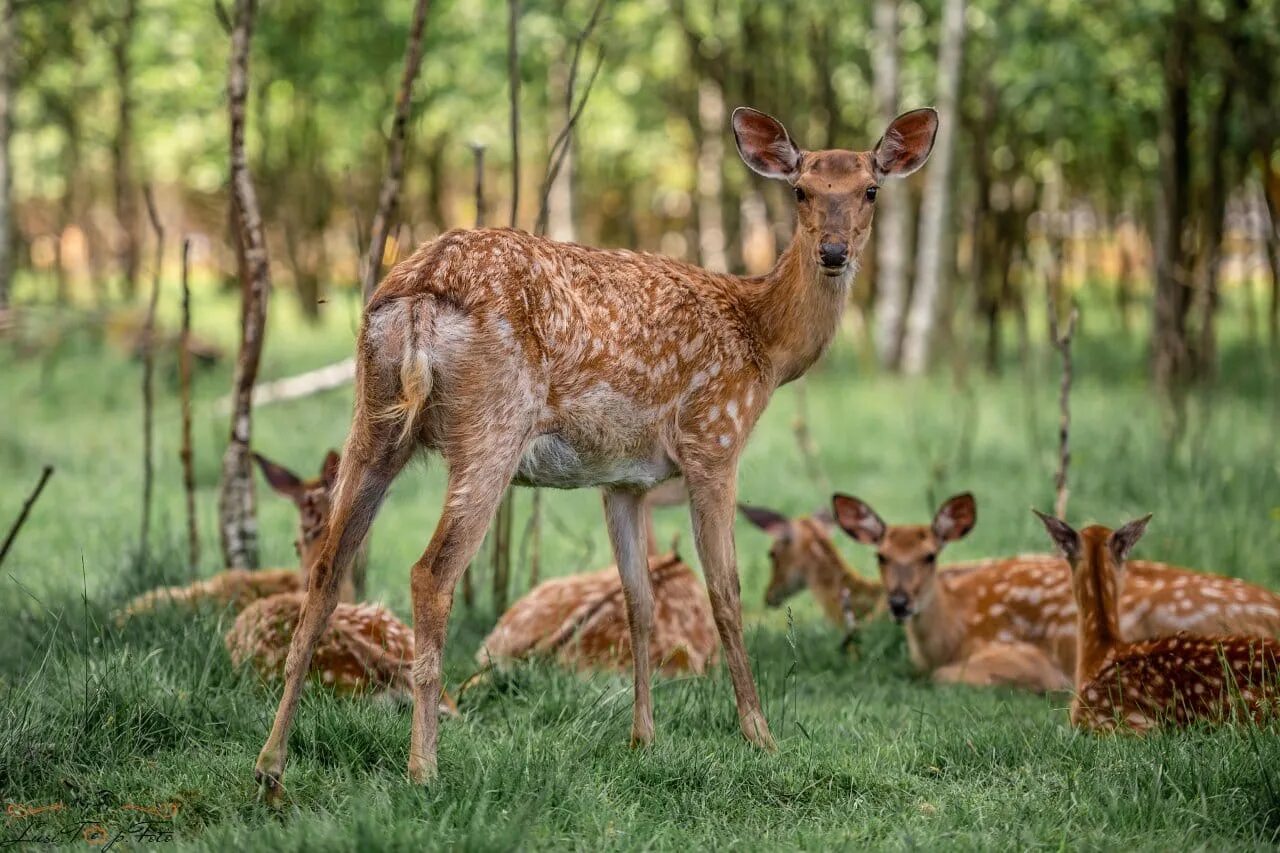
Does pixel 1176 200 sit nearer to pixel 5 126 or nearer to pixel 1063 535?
pixel 1063 535

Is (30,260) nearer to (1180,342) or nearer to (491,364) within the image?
(1180,342)

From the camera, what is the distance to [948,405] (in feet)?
44.2

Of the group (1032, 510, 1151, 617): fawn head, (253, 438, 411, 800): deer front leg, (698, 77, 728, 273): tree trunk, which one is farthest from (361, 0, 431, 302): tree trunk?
(698, 77, 728, 273): tree trunk

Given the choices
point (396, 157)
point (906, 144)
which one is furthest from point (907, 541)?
point (396, 157)

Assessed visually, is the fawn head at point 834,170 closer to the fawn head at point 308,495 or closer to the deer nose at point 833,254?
the deer nose at point 833,254

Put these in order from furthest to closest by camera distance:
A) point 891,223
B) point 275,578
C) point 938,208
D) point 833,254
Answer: point 891,223
point 938,208
point 275,578
point 833,254

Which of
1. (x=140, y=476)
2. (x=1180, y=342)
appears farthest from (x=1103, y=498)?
(x=140, y=476)

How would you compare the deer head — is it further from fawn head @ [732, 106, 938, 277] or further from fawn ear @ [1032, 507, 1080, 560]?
fawn head @ [732, 106, 938, 277]

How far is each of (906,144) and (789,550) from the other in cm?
284

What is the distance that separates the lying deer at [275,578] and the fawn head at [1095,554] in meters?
2.66

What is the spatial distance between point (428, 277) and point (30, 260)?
22.4 meters

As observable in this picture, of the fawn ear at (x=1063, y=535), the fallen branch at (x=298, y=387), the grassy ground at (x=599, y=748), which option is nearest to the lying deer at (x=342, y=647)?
the grassy ground at (x=599, y=748)

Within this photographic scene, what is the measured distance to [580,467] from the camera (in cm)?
469

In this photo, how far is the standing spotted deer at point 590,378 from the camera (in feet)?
13.9
